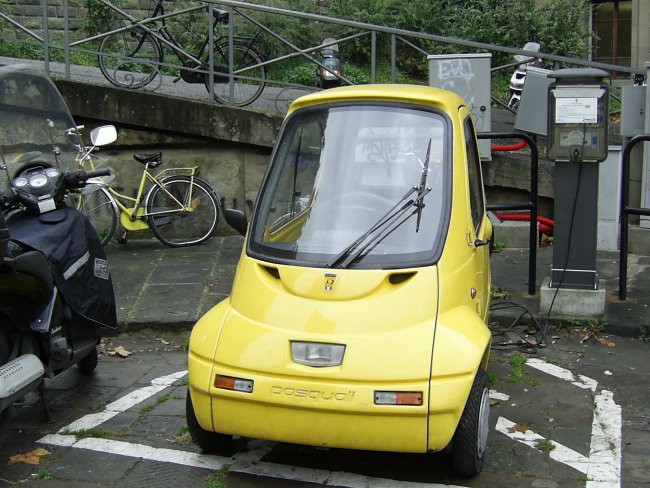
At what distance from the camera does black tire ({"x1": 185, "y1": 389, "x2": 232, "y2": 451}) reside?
4.65 m

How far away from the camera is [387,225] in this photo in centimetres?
476

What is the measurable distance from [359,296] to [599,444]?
1561 mm

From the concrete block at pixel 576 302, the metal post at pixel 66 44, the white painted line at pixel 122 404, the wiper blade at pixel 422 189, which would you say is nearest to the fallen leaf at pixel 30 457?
the white painted line at pixel 122 404

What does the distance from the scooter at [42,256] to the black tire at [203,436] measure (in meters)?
0.85

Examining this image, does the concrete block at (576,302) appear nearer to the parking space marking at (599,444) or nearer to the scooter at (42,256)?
the parking space marking at (599,444)

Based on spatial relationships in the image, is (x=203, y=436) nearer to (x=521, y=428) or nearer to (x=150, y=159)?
(x=521, y=428)

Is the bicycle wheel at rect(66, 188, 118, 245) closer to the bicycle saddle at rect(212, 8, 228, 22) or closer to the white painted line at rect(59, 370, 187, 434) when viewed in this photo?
the bicycle saddle at rect(212, 8, 228, 22)

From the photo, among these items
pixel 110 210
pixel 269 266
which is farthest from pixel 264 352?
pixel 110 210

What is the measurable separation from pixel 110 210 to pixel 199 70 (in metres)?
1.84

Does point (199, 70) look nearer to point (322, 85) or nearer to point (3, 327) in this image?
point (322, 85)

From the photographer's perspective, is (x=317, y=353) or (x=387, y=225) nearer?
(x=317, y=353)

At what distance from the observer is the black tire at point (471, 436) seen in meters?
4.29

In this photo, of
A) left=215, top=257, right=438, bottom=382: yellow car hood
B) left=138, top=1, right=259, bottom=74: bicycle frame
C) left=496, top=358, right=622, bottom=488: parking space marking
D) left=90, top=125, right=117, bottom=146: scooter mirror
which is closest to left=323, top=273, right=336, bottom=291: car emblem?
left=215, top=257, right=438, bottom=382: yellow car hood

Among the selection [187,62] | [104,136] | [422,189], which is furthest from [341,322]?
[187,62]
